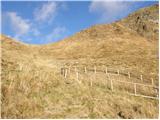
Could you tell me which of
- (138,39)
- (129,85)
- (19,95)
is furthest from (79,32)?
(19,95)

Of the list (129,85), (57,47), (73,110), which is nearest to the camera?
(73,110)

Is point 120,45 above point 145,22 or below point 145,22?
below

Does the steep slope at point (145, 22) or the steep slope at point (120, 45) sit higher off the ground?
the steep slope at point (145, 22)

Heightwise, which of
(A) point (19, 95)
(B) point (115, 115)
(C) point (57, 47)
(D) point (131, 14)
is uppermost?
(D) point (131, 14)

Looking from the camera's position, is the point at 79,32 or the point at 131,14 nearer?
the point at 79,32

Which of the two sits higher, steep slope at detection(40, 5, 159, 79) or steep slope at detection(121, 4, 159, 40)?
steep slope at detection(121, 4, 159, 40)

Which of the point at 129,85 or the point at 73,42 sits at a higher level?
the point at 73,42

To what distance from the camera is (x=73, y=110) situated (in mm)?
12406

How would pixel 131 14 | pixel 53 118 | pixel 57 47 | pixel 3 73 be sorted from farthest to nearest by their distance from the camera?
pixel 131 14 < pixel 57 47 < pixel 3 73 < pixel 53 118

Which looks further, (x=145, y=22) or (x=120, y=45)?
(x=145, y=22)

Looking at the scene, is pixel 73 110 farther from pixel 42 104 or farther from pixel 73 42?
pixel 73 42

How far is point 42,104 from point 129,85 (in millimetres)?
15954

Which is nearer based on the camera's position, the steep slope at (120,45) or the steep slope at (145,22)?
the steep slope at (120,45)

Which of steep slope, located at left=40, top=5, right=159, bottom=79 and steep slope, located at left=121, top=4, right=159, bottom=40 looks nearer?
Result: steep slope, located at left=40, top=5, right=159, bottom=79
